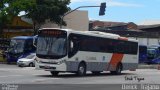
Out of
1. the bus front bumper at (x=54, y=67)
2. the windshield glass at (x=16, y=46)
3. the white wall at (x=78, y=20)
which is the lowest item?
the bus front bumper at (x=54, y=67)

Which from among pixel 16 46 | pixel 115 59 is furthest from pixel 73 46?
pixel 16 46

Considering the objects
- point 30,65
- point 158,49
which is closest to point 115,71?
point 30,65

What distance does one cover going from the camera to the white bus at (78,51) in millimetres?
30734

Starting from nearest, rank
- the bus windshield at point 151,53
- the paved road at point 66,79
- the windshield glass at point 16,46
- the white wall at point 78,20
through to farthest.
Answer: the paved road at point 66,79 → the windshield glass at point 16,46 → the bus windshield at point 151,53 → the white wall at point 78,20

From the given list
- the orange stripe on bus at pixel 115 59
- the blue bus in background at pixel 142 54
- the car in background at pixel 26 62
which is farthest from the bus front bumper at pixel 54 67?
the blue bus in background at pixel 142 54

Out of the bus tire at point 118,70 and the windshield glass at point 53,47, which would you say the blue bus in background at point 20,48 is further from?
Result: the windshield glass at point 53,47

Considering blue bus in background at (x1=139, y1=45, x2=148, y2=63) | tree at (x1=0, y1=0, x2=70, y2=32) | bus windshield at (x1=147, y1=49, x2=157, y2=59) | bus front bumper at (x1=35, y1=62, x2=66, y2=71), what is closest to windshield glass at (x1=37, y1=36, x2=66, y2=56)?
bus front bumper at (x1=35, y1=62, x2=66, y2=71)

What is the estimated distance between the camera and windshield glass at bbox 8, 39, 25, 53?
54631 millimetres

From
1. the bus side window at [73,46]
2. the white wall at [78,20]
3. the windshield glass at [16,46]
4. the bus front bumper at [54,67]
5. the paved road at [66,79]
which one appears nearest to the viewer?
the paved road at [66,79]

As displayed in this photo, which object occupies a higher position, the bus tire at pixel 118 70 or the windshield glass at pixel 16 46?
the windshield glass at pixel 16 46

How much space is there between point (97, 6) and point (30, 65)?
921cm

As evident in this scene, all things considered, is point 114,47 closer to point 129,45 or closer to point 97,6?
point 129,45

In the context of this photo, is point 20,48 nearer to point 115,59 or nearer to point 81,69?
point 115,59

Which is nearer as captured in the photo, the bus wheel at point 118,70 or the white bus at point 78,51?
the white bus at point 78,51
